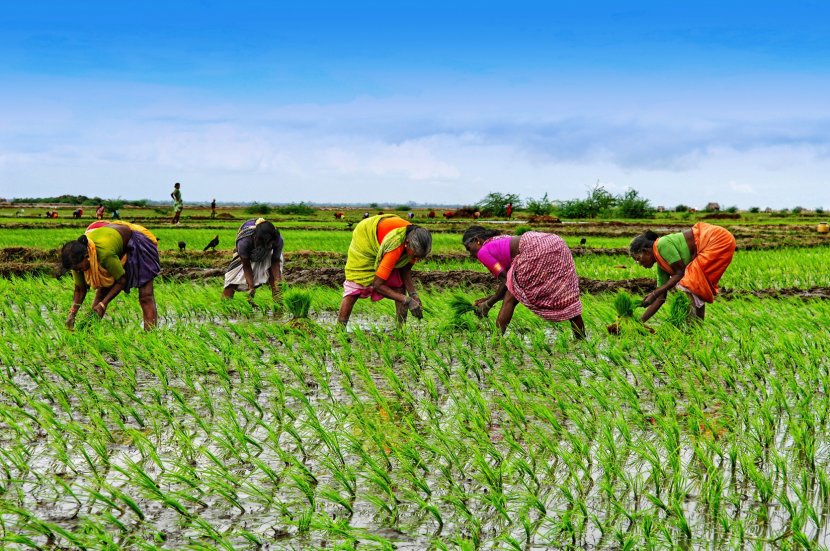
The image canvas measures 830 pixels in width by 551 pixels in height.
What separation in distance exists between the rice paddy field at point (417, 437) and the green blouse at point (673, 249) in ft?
1.57

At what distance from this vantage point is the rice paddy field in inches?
93.2

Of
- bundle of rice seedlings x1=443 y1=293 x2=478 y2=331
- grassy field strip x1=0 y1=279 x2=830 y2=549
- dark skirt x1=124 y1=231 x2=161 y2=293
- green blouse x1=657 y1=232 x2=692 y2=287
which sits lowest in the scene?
grassy field strip x1=0 y1=279 x2=830 y2=549

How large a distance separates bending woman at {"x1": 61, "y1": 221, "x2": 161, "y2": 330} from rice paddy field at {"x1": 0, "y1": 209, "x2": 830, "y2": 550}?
11.1 inches

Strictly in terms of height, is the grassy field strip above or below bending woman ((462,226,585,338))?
below

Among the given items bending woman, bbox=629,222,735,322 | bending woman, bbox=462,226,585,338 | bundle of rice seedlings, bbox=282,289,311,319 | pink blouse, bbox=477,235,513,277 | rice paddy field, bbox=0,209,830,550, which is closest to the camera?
rice paddy field, bbox=0,209,830,550

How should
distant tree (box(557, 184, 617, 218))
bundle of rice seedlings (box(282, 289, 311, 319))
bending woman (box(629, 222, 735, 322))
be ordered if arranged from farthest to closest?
distant tree (box(557, 184, 617, 218)) < bundle of rice seedlings (box(282, 289, 311, 319)) < bending woman (box(629, 222, 735, 322))

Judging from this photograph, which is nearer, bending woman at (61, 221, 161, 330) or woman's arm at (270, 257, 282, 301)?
bending woman at (61, 221, 161, 330)

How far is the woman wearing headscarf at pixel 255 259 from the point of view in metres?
6.87

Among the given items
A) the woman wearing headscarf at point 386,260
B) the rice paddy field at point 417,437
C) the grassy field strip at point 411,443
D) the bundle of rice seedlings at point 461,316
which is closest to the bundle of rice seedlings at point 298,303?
the rice paddy field at point 417,437

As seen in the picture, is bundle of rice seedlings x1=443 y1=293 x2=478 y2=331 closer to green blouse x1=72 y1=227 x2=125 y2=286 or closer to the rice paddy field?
the rice paddy field

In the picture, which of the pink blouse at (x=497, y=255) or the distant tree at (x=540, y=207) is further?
the distant tree at (x=540, y=207)

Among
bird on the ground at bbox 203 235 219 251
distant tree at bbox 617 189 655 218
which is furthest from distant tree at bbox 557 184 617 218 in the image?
bird on the ground at bbox 203 235 219 251

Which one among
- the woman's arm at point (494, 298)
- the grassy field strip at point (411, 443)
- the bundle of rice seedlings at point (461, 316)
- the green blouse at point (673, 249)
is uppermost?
the green blouse at point (673, 249)

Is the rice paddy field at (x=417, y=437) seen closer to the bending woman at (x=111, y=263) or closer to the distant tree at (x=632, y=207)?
the bending woman at (x=111, y=263)
